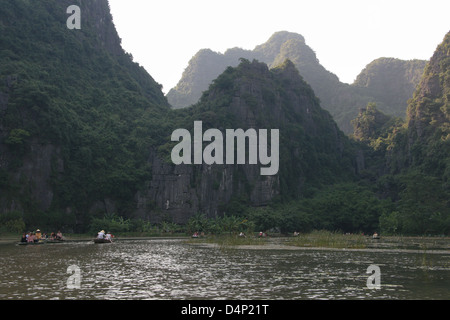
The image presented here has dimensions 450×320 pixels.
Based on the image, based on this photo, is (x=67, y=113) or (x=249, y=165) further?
(x=249, y=165)

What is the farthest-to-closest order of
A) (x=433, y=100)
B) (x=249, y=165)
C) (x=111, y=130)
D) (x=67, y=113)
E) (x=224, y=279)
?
(x=433, y=100) → (x=249, y=165) → (x=111, y=130) → (x=67, y=113) → (x=224, y=279)

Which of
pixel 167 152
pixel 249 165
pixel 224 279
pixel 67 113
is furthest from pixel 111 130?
pixel 224 279

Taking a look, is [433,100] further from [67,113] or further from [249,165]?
[67,113]

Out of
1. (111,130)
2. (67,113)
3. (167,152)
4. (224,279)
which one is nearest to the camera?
(224,279)

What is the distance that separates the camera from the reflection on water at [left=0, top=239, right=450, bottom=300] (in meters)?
14.8

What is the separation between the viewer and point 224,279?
18297mm

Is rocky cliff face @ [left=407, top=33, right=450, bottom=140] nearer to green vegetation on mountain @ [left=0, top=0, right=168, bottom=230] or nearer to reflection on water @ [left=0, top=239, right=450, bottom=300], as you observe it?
green vegetation on mountain @ [left=0, top=0, right=168, bottom=230]

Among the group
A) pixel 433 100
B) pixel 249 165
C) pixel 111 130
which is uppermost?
pixel 433 100

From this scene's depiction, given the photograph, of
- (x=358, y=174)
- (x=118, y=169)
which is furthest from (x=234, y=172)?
(x=358, y=174)

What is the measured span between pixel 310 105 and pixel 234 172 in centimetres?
4519

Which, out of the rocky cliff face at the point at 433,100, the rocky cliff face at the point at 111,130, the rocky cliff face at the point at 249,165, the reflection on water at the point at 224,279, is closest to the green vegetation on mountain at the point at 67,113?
the rocky cliff face at the point at 111,130

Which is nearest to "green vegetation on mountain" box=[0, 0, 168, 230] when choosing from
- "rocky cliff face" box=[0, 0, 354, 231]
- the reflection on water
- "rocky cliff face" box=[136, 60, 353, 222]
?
"rocky cliff face" box=[0, 0, 354, 231]
